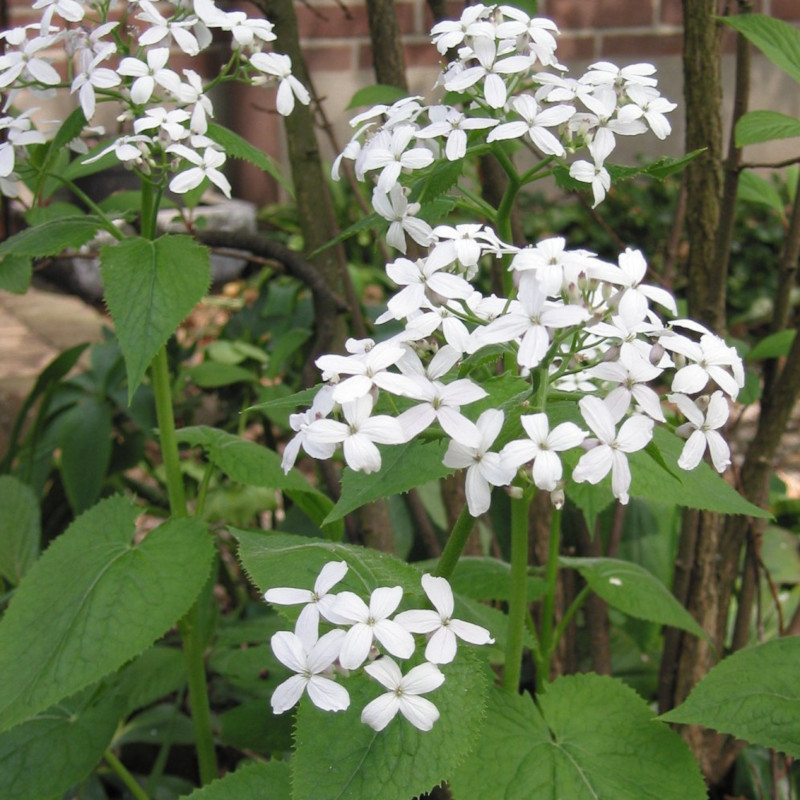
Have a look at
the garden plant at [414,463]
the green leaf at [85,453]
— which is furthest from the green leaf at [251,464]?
the green leaf at [85,453]

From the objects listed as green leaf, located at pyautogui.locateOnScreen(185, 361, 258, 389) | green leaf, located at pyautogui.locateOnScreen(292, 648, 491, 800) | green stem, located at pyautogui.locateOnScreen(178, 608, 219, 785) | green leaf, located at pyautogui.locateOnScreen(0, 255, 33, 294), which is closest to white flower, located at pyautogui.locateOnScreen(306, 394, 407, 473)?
green leaf, located at pyautogui.locateOnScreen(292, 648, 491, 800)

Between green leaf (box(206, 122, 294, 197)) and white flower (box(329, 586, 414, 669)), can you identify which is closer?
white flower (box(329, 586, 414, 669))

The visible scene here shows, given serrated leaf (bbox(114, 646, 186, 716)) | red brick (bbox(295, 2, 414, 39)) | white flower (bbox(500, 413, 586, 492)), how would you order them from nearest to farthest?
white flower (bbox(500, 413, 586, 492)), serrated leaf (bbox(114, 646, 186, 716)), red brick (bbox(295, 2, 414, 39))

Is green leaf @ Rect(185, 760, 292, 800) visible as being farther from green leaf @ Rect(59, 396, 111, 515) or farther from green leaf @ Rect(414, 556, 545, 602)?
green leaf @ Rect(59, 396, 111, 515)

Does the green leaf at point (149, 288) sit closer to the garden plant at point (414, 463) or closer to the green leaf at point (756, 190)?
the garden plant at point (414, 463)

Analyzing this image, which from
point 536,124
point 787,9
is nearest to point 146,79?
point 536,124

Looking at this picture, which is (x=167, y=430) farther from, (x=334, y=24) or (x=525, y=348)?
(x=334, y=24)

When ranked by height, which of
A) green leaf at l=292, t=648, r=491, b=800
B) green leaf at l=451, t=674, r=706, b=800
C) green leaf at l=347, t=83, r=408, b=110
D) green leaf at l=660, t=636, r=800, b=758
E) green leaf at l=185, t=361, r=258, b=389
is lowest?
green leaf at l=185, t=361, r=258, b=389
